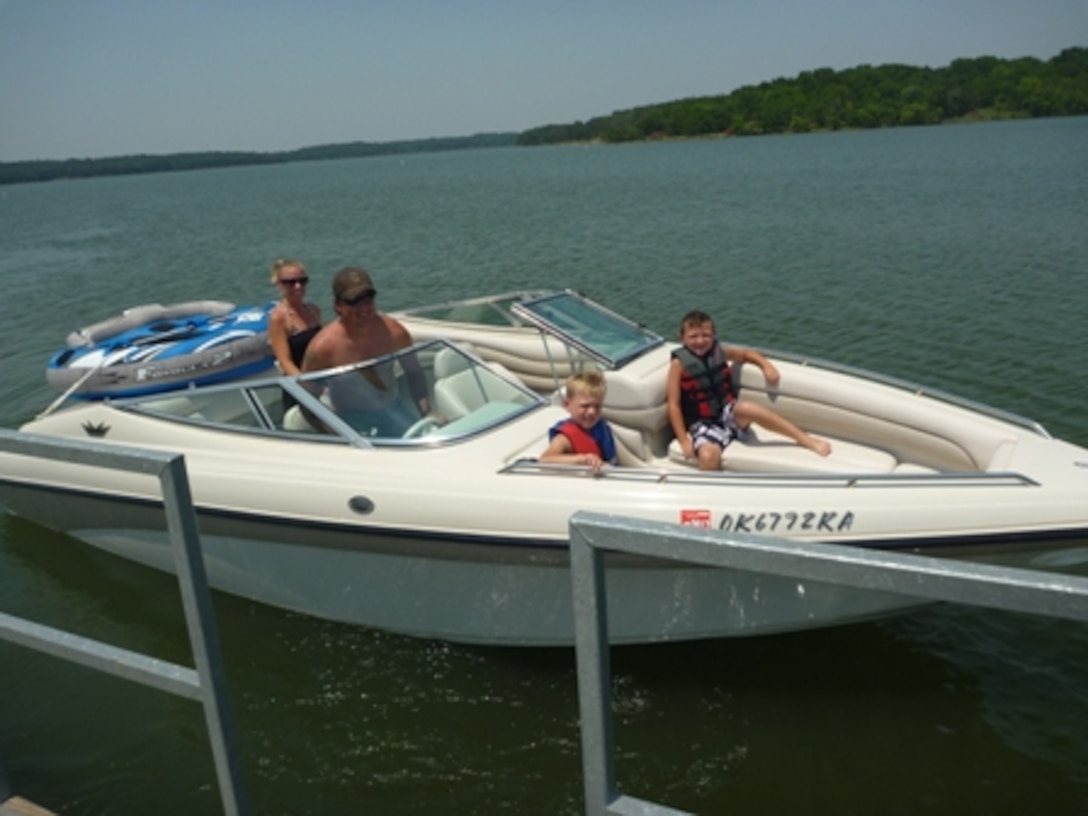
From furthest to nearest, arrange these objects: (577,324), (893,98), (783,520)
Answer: (893,98) < (577,324) < (783,520)

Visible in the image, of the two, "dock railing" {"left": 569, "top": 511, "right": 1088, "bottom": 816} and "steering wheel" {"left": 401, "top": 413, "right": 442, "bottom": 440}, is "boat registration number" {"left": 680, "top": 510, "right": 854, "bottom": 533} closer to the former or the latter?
"steering wheel" {"left": 401, "top": 413, "right": 442, "bottom": 440}

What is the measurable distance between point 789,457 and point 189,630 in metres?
3.34

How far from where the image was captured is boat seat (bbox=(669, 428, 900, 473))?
4.57 m

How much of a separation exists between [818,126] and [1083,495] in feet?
293

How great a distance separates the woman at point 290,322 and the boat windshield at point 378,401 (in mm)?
555

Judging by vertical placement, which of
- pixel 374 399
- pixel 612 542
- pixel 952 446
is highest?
pixel 612 542

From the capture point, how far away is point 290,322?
17.9 feet

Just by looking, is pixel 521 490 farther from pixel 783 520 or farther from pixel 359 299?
pixel 359 299

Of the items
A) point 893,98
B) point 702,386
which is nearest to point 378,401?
point 702,386

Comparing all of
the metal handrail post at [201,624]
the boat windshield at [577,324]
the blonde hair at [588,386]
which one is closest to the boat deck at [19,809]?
the metal handrail post at [201,624]

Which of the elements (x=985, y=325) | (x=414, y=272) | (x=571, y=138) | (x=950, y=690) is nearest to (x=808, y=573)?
(x=950, y=690)

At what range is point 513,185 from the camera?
45.6 meters

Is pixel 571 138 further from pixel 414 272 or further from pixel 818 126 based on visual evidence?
pixel 414 272

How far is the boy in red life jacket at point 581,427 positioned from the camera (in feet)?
13.5
